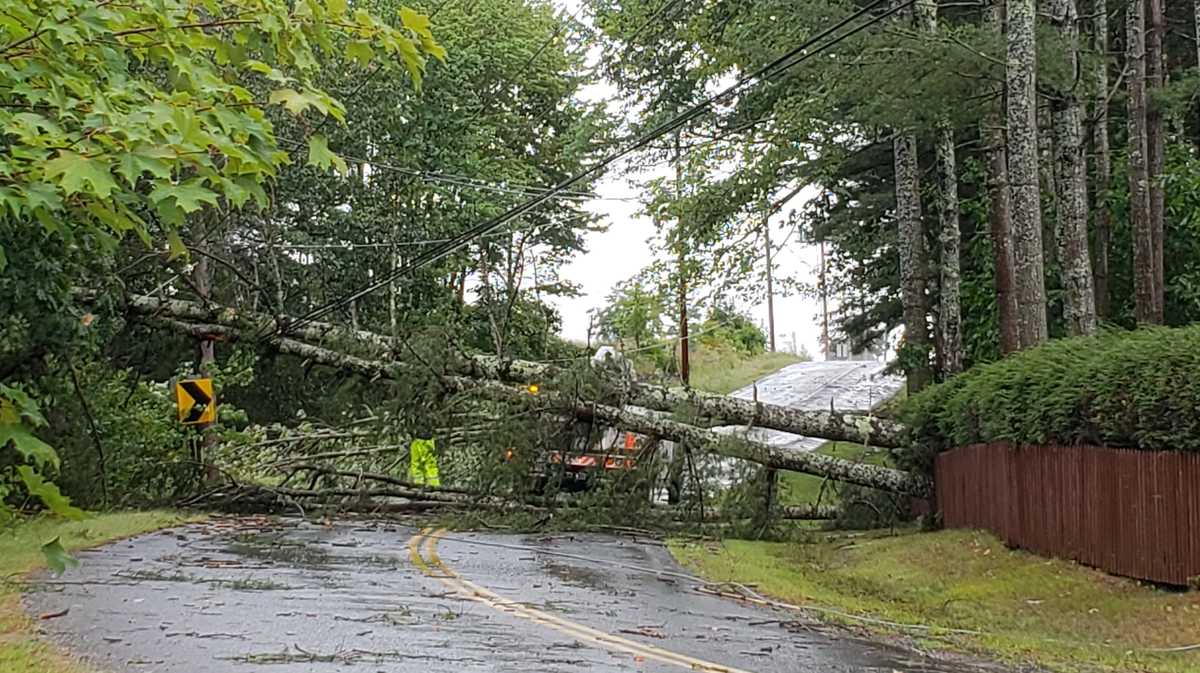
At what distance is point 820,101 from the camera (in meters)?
20.1

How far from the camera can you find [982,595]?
1285 centimetres

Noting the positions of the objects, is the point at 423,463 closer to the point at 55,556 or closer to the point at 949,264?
the point at 949,264

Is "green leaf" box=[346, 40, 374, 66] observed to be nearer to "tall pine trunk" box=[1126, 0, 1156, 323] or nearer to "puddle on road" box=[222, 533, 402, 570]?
"puddle on road" box=[222, 533, 402, 570]

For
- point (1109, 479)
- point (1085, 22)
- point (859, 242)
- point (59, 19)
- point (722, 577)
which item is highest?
point (1085, 22)

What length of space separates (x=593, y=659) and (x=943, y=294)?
15688 mm

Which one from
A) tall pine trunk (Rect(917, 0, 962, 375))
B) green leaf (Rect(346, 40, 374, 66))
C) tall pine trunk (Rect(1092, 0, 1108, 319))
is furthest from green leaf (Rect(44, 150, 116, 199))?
tall pine trunk (Rect(1092, 0, 1108, 319))

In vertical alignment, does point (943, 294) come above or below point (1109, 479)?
above

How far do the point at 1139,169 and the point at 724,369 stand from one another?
43.8 meters

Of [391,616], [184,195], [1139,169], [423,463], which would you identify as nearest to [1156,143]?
[1139,169]

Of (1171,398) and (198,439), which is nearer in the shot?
(1171,398)

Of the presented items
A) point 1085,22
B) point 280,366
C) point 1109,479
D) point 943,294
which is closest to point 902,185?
point 943,294

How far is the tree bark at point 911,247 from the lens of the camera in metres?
21.9

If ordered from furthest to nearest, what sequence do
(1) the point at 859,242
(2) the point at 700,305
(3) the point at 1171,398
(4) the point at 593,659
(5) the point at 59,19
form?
(2) the point at 700,305 < (1) the point at 859,242 < (3) the point at 1171,398 < (4) the point at 593,659 < (5) the point at 59,19

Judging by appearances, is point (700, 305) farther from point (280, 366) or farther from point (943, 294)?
point (280, 366)
